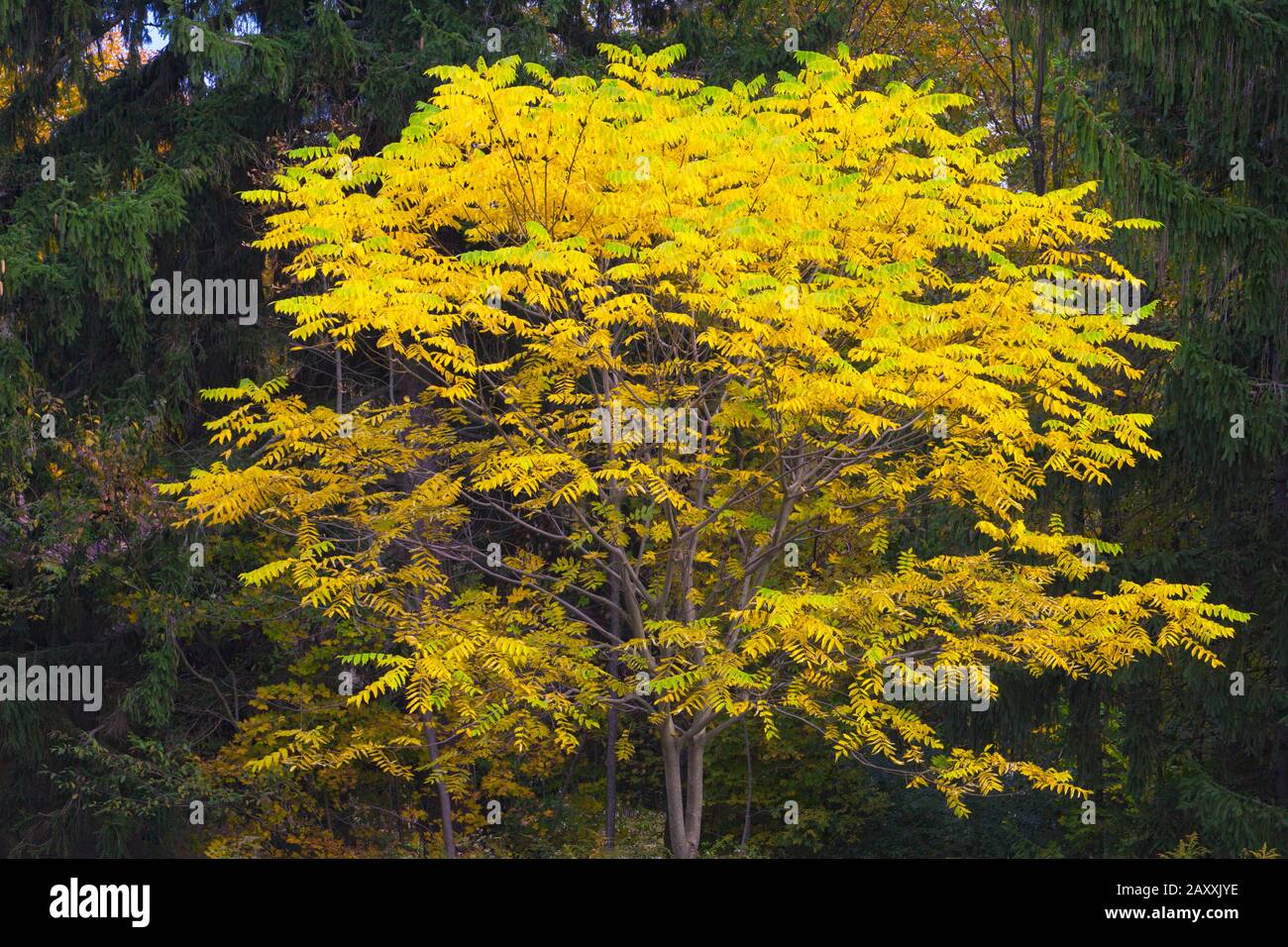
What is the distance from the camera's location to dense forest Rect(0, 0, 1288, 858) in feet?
32.0

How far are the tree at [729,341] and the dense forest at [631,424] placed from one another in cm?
6

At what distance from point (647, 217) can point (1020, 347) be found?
2741 mm

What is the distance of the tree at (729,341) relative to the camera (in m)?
9.34

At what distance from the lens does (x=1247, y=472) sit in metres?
12.5

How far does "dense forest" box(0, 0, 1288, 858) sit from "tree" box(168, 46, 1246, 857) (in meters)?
0.06

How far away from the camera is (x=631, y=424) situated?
10.0m
